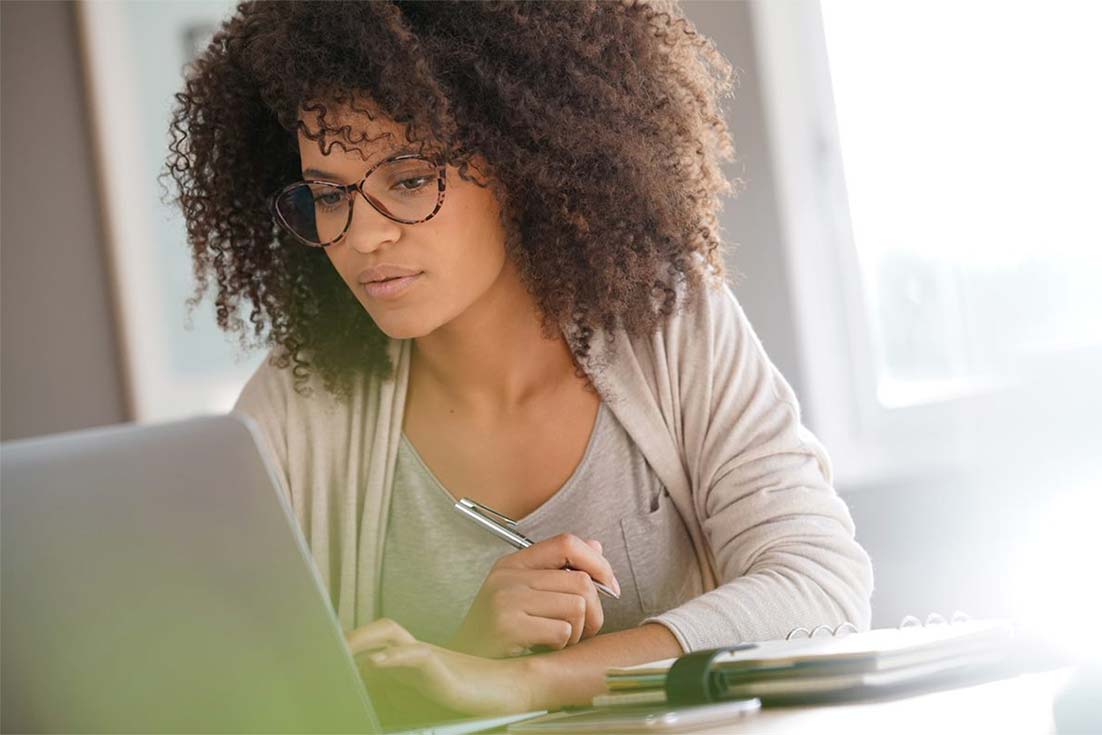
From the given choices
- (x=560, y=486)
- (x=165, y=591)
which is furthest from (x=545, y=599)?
(x=165, y=591)

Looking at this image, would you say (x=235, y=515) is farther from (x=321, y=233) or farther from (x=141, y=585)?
(x=321, y=233)

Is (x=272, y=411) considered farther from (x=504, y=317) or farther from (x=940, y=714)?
(x=940, y=714)

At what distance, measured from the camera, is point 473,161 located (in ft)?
5.09

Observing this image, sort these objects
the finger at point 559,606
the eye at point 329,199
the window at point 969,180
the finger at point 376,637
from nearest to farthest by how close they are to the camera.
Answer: the finger at point 376,637, the finger at point 559,606, the eye at point 329,199, the window at point 969,180

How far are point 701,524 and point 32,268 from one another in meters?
1.98

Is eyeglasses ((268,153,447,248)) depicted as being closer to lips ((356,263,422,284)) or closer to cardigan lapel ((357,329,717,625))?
lips ((356,263,422,284))

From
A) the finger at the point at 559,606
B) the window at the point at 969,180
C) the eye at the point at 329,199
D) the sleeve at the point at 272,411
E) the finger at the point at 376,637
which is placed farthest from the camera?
the window at the point at 969,180

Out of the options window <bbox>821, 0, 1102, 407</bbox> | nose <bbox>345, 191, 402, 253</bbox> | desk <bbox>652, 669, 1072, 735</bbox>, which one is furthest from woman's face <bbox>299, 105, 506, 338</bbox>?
window <bbox>821, 0, 1102, 407</bbox>

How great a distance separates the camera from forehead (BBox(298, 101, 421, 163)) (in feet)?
4.78

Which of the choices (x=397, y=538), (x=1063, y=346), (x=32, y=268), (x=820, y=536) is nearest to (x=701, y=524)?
(x=820, y=536)

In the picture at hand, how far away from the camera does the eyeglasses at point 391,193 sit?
1.46m

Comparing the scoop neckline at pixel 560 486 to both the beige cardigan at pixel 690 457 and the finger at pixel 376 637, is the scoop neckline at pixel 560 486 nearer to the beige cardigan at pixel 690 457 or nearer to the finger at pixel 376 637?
the beige cardigan at pixel 690 457

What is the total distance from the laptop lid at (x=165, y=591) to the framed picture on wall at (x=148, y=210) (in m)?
2.13

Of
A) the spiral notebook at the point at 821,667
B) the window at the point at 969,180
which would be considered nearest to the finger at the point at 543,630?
the spiral notebook at the point at 821,667
